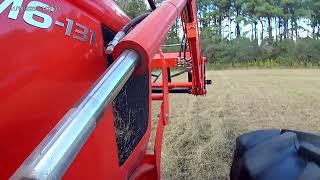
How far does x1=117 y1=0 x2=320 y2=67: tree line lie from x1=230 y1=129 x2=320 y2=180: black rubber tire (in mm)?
32683

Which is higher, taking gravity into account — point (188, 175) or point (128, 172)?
point (128, 172)

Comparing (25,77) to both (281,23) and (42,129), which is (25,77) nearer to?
(42,129)

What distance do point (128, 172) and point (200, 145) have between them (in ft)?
11.1

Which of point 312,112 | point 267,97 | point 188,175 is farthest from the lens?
point 267,97

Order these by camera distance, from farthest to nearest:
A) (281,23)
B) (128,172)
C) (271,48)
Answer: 1. (281,23)
2. (271,48)
3. (128,172)

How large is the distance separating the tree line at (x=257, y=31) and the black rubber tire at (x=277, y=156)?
32.7 m

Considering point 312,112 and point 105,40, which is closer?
point 105,40

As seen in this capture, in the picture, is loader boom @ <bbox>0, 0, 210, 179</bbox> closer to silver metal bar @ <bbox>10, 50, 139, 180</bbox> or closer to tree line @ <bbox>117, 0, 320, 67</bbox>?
silver metal bar @ <bbox>10, 50, 139, 180</bbox>

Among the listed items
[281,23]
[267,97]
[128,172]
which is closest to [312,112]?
[267,97]

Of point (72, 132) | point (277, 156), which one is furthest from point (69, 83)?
point (277, 156)

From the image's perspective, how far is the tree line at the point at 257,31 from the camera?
36.1 meters

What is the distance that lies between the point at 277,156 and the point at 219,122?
4.96 meters

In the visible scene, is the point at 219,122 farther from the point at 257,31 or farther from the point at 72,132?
the point at 257,31

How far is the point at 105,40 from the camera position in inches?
70.5
